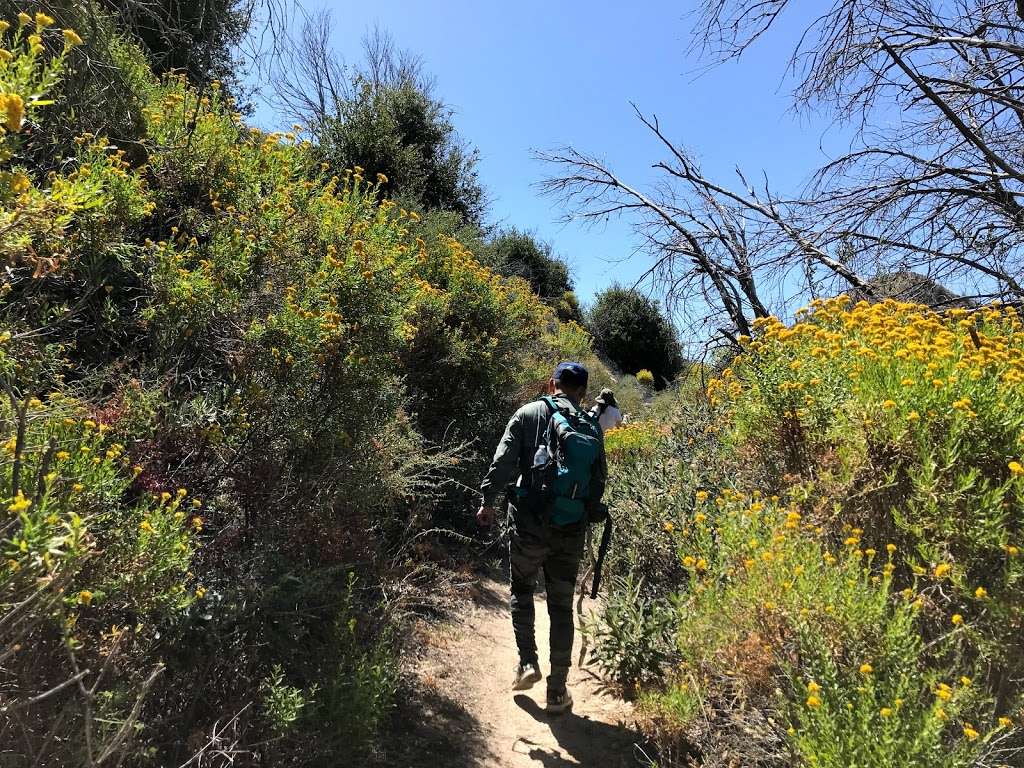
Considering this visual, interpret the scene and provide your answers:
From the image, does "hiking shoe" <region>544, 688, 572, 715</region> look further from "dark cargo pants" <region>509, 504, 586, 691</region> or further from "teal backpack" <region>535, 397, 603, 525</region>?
"teal backpack" <region>535, 397, 603, 525</region>

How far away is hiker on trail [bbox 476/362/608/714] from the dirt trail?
0.56ft

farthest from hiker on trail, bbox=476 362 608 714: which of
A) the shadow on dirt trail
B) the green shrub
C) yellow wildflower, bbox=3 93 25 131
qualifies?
the green shrub

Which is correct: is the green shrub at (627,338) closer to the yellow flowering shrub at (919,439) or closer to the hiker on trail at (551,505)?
the hiker on trail at (551,505)

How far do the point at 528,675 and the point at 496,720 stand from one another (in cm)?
31

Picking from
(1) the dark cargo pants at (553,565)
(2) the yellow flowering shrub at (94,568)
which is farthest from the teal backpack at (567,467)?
(2) the yellow flowering shrub at (94,568)

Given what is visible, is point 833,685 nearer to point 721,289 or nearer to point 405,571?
point 405,571

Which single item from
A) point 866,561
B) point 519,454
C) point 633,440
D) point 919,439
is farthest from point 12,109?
point 633,440

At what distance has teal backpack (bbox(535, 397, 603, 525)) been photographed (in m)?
3.37

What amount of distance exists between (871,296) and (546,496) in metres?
2.74

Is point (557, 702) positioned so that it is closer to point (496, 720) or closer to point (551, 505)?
point (496, 720)

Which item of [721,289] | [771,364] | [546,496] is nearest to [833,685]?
[771,364]

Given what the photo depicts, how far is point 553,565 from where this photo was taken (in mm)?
3537

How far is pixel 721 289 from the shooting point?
4.78 metres

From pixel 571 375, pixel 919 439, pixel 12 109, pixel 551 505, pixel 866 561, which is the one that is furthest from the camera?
pixel 571 375
